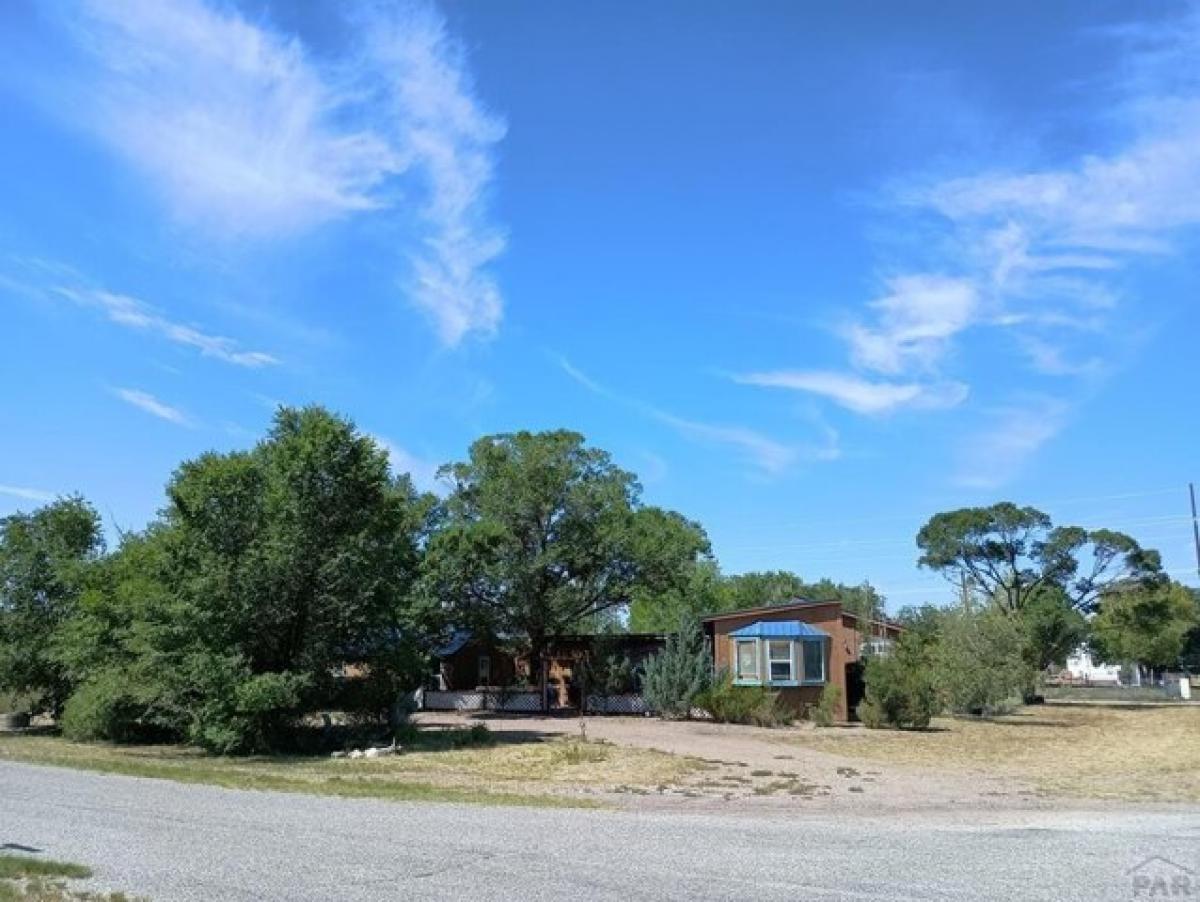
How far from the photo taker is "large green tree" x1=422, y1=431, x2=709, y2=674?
132 ft

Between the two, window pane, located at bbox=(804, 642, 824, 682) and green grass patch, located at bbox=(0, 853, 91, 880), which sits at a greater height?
window pane, located at bbox=(804, 642, 824, 682)

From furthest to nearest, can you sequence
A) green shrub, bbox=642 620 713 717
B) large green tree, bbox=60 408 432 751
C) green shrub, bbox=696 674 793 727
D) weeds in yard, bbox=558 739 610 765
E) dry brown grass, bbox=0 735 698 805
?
green shrub, bbox=642 620 713 717
green shrub, bbox=696 674 793 727
large green tree, bbox=60 408 432 751
weeds in yard, bbox=558 739 610 765
dry brown grass, bbox=0 735 698 805

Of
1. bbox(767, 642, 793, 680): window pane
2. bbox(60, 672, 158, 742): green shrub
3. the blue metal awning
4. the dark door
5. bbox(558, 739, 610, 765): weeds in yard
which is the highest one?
the blue metal awning

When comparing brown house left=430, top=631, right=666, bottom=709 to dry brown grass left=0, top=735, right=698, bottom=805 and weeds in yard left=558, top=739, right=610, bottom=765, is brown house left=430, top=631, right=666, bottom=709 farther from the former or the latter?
dry brown grass left=0, top=735, right=698, bottom=805

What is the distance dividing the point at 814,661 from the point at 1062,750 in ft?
34.8

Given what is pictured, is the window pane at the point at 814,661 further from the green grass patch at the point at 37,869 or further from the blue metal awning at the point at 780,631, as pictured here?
the green grass patch at the point at 37,869

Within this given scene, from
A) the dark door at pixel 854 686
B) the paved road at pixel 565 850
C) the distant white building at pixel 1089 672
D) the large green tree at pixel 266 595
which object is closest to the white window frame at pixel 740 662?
the dark door at pixel 854 686

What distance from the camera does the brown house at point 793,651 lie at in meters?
36.1

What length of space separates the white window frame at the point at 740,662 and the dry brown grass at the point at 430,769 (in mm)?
12119

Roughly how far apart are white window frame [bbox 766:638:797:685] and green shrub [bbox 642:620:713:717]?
2165mm

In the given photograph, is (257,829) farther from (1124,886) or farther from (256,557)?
(256,557)

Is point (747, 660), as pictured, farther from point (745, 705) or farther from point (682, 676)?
point (745, 705)

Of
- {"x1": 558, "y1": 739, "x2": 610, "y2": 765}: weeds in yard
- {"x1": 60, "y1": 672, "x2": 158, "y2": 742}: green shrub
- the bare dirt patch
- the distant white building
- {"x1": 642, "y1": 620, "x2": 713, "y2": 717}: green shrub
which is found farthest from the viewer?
the distant white building

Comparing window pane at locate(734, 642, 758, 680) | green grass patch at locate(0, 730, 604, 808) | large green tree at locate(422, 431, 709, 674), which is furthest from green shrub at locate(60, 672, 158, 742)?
→ window pane at locate(734, 642, 758, 680)
